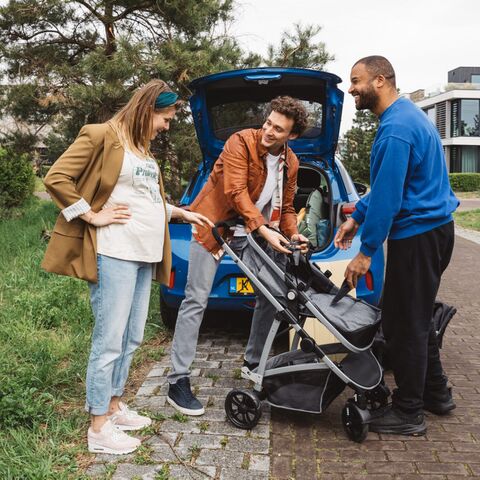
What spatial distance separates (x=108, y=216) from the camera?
2.86 meters

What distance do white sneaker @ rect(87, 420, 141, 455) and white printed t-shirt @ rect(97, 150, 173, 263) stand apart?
3.08 ft

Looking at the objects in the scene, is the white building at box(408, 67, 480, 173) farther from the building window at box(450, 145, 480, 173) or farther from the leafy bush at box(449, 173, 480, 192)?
the leafy bush at box(449, 173, 480, 192)

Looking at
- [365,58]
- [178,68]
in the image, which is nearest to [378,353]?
[365,58]

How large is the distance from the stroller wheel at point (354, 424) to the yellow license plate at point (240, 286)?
5.01 feet

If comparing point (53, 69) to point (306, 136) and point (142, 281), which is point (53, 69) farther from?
Answer: point (142, 281)

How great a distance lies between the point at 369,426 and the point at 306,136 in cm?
276

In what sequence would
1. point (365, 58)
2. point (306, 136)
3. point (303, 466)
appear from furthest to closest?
point (306, 136)
point (365, 58)
point (303, 466)

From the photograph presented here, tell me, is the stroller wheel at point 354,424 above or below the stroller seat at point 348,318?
below

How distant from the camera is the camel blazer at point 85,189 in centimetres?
280

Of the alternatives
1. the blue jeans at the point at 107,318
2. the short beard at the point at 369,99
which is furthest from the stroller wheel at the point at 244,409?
the short beard at the point at 369,99

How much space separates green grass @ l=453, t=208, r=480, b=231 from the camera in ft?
55.0

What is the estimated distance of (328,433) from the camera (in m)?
3.43

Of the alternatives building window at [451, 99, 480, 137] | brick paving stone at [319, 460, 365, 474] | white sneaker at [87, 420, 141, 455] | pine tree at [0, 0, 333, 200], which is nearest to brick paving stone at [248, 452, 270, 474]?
brick paving stone at [319, 460, 365, 474]

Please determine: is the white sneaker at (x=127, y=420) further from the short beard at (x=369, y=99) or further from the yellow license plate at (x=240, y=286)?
the short beard at (x=369, y=99)
